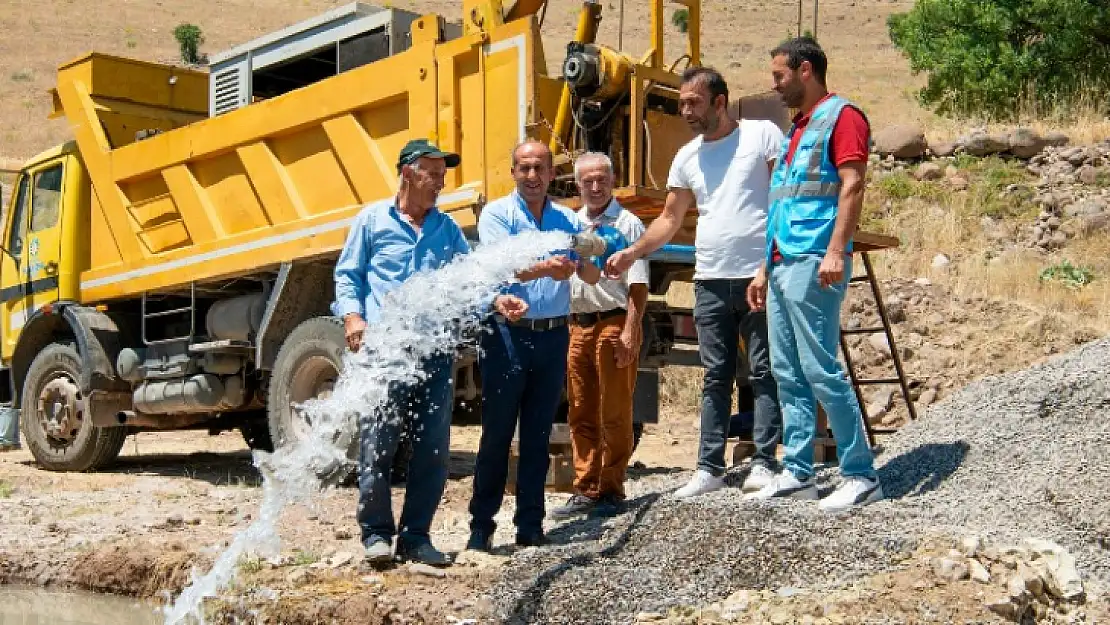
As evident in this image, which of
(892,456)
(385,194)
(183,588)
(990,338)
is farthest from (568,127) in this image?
(990,338)

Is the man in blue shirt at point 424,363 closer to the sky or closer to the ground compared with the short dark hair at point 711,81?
closer to the ground

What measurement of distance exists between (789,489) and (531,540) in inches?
45.8

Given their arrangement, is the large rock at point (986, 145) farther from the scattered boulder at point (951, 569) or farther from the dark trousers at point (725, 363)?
the scattered boulder at point (951, 569)

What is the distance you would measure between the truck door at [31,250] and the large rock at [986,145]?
1230 centimetres

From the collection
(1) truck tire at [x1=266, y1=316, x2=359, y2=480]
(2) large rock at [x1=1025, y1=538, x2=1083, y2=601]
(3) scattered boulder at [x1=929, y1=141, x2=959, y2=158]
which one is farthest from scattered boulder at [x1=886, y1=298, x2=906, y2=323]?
(2) large rock at [x1=1025, y1=538, x2=1083, y2=601]

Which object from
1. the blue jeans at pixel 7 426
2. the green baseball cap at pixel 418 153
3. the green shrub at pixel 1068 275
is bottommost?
the blue jeans at pixel 7 426

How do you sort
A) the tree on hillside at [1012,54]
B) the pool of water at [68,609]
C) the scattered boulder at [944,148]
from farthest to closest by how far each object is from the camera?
the tree on hillside at [1012,54]
the scattered boulder at [944,148]
the pool of water at [68,609]

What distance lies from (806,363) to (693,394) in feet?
31.4

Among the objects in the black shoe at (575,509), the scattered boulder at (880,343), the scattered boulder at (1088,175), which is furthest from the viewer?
the scattered boulder at (1088,175)

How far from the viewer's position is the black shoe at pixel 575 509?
6.38 m

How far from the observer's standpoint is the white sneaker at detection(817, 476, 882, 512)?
5.37 metres

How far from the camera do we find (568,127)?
327 inches

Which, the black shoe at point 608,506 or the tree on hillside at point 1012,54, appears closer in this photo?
the black shoe at point 608,506

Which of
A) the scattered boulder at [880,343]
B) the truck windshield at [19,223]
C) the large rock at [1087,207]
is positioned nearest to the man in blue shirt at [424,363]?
the truck windshield at [19,223]
